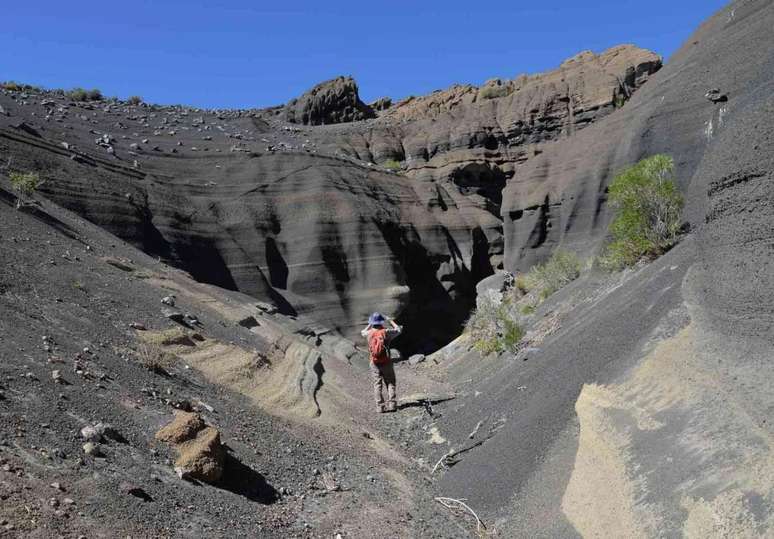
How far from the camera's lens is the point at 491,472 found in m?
6.90

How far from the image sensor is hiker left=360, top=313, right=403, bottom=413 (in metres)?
10.5

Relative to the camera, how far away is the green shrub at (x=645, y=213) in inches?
505

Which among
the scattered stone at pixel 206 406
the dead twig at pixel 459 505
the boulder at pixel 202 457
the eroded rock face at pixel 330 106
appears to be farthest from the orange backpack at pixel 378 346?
the eroded rock face at pixel 330 106

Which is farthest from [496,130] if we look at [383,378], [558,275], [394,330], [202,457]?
[202,457]

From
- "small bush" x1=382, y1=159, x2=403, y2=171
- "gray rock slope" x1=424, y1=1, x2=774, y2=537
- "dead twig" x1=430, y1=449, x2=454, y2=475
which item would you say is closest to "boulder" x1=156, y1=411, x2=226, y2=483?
"gray rock slope" x1=424, y1=1, x2=774, y2=537

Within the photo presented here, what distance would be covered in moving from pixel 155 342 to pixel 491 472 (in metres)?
5.53

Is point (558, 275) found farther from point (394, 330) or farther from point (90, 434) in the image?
point (90, 434)

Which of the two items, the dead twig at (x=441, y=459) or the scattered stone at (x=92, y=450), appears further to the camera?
the dead twig at (x=441, y=459)

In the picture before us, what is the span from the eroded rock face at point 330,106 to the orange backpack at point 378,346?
52702mm

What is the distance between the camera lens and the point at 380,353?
10562mm

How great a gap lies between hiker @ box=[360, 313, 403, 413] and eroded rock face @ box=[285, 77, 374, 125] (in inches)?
2057

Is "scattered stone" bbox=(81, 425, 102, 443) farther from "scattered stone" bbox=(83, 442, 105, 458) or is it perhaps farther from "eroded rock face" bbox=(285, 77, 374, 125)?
"eroded rock face" bbox=(285, 77, 374, 125)

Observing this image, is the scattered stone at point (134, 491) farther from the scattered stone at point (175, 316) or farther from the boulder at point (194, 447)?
the scattered stone at point (175, 316)

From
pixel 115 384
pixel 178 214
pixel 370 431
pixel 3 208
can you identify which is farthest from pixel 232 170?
pixel 115 384
